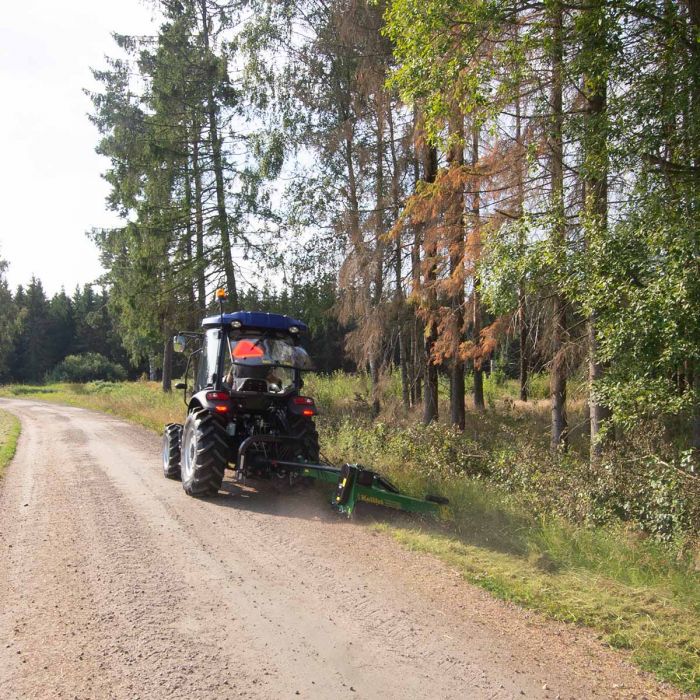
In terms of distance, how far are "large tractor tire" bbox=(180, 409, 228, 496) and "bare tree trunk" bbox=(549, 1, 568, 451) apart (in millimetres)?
4812

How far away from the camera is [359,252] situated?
44.7 ft

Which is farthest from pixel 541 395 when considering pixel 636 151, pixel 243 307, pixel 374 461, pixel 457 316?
pixel 636 151

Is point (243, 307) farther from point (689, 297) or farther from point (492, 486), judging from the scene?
point (689, 297)

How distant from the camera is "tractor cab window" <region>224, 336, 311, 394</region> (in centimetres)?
866

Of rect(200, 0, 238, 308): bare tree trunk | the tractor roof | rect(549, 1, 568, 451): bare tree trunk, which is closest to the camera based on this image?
rect(549, 1, 568, 451): bare tree trunk

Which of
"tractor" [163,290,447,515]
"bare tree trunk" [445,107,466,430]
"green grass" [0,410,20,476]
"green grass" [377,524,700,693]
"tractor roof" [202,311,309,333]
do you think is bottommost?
"green grass" [377,524,700,693]

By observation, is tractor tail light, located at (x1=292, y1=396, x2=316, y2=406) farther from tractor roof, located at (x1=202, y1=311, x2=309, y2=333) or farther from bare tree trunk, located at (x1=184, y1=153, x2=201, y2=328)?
bare tree trunk, located at (x1=184, y1=153, x2=201, y2=328)

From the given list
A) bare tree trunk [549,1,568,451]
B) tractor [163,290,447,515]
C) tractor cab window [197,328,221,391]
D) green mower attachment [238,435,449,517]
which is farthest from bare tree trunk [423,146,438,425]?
green mower attachment [238,435,449,517]

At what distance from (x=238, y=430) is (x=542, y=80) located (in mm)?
6713

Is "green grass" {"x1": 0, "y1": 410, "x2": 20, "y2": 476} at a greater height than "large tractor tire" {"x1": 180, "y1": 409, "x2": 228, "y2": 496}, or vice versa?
"large tractor tire" {"x1": 180, "y1": 409, "x2": 228, "y2": 496}

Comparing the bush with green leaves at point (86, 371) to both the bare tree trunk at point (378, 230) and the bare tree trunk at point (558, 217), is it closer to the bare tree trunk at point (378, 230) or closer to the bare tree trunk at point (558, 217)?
the bare tree trunk at point (378, 230)

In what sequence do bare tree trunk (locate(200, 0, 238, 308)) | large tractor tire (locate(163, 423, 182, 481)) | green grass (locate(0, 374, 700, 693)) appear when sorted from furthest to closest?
bare tree trunk (locate(200, 0, 238, 308))
large tractor tire (locate(163, 423, 182, 481))
green grass (locate(0, 374, 700, 693))

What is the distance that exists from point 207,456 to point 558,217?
5.51 metres

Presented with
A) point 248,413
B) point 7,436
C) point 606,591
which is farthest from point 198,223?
point 606,591
